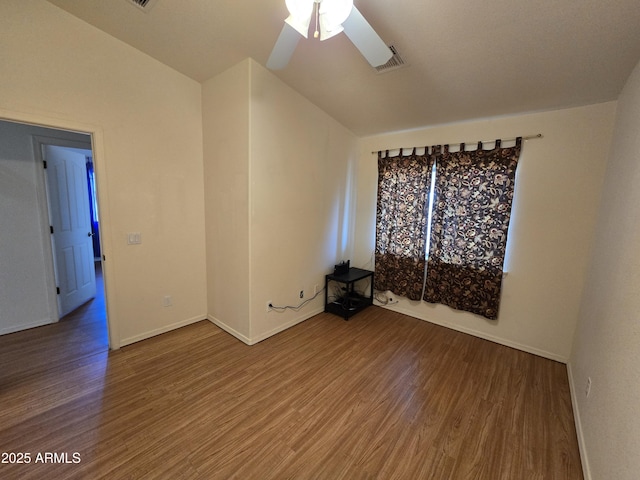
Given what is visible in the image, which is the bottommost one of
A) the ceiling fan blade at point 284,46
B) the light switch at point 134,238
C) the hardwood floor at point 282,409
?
the hardwood floor at point 282,409

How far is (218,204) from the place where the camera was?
280 cm

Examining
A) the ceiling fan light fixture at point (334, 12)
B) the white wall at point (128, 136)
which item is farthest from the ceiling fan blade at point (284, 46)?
the white wall at point (128, 136)

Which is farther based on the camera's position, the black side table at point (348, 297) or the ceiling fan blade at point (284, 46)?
the black side table at point (348, 297)

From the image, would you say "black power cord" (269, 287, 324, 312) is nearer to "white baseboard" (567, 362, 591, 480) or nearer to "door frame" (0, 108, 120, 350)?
"door frame" (0, 108, 120, 350)

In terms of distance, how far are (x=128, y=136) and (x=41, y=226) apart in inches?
60.6

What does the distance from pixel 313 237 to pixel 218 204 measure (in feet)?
3.89

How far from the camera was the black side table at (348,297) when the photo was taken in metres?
3.33

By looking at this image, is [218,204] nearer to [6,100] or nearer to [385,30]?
[6,100]

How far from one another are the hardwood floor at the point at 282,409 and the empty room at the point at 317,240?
2 centimetres

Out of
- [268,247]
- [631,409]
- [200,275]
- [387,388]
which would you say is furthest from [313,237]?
[631,409]

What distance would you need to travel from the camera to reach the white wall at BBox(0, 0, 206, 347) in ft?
6.31

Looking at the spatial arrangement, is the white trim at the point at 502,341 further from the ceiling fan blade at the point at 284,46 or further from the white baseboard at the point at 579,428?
the ceiling fan blade at the point at 284,46

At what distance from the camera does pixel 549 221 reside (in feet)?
8.25

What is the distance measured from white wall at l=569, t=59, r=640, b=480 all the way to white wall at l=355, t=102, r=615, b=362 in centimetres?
22
